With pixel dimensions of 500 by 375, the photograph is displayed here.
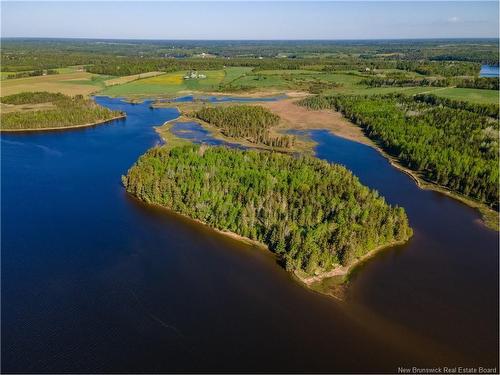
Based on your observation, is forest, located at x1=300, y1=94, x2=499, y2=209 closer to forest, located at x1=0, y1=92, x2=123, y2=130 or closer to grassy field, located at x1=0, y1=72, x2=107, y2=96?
forest, located at x1=0, y1=92, x2=123, y2=130

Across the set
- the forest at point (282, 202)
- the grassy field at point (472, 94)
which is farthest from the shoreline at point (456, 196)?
the grassy field at point (472, 94)

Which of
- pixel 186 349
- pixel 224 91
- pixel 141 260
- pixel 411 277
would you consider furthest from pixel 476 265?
pixel 224 91

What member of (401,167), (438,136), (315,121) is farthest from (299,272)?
(315,121)

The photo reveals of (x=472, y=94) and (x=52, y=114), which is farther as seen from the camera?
(x=472, y=94)

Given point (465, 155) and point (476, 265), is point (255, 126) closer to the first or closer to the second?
point (465, 155)

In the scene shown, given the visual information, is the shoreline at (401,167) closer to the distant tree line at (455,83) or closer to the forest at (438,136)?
the forest at (438,136)

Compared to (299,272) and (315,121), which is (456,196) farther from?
(315,121)
